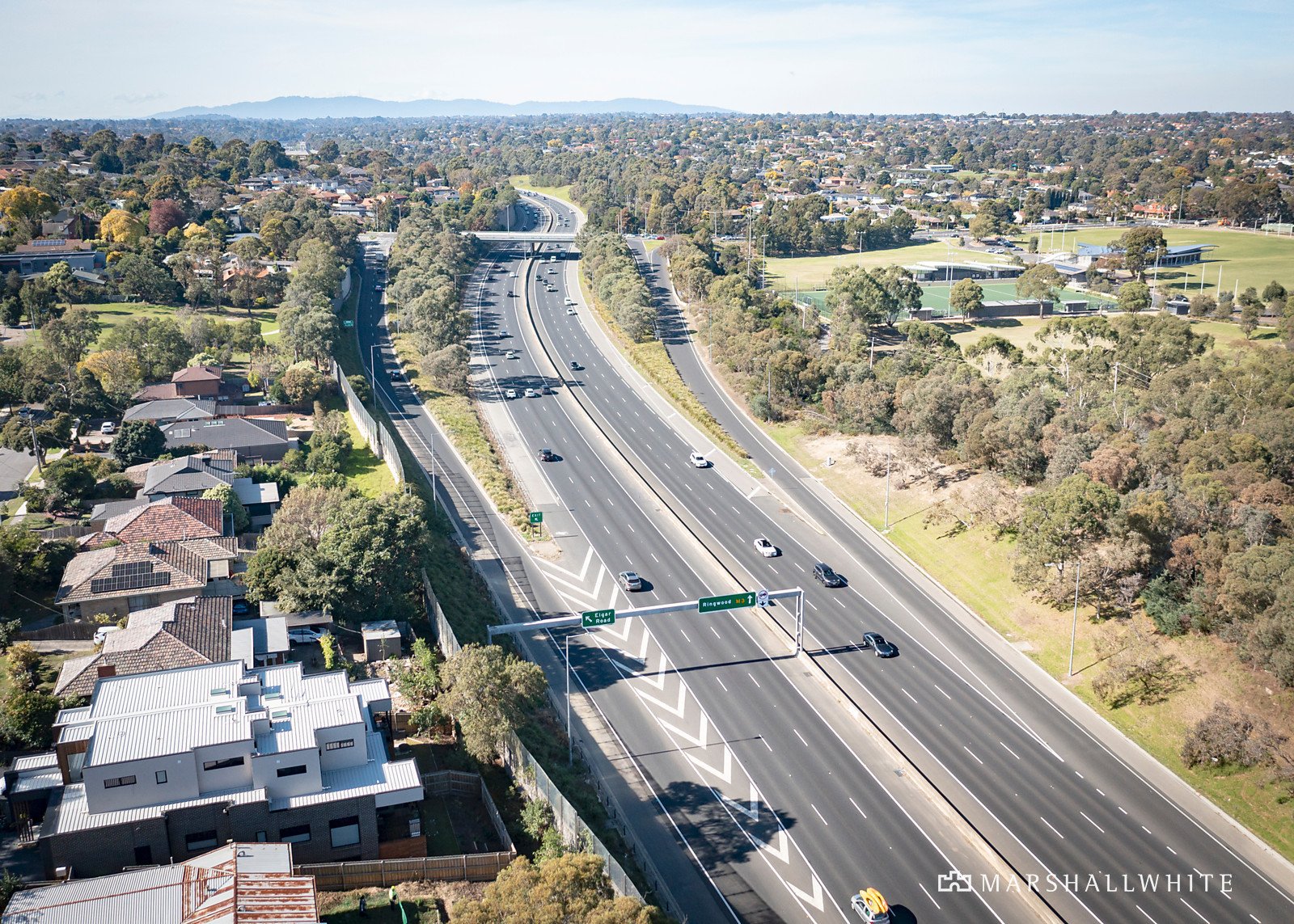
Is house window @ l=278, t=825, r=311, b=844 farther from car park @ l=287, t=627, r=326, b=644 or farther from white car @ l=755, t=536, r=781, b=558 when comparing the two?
white car @ l=755, t=536, r=781, b=558

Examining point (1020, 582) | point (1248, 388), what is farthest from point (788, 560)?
point (1248, 388)

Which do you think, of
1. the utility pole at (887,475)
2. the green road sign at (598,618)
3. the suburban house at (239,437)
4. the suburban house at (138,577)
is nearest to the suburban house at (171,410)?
the suburban house at (239,437)

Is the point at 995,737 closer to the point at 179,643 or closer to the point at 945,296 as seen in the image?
the point at 179,643

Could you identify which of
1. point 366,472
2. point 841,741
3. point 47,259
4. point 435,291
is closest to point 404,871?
point 841,741

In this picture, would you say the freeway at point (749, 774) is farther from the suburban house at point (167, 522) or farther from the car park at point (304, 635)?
the suburban house at point (167, 522)

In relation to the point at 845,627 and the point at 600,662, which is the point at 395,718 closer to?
the point at 600,662

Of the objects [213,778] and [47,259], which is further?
[47,259]
